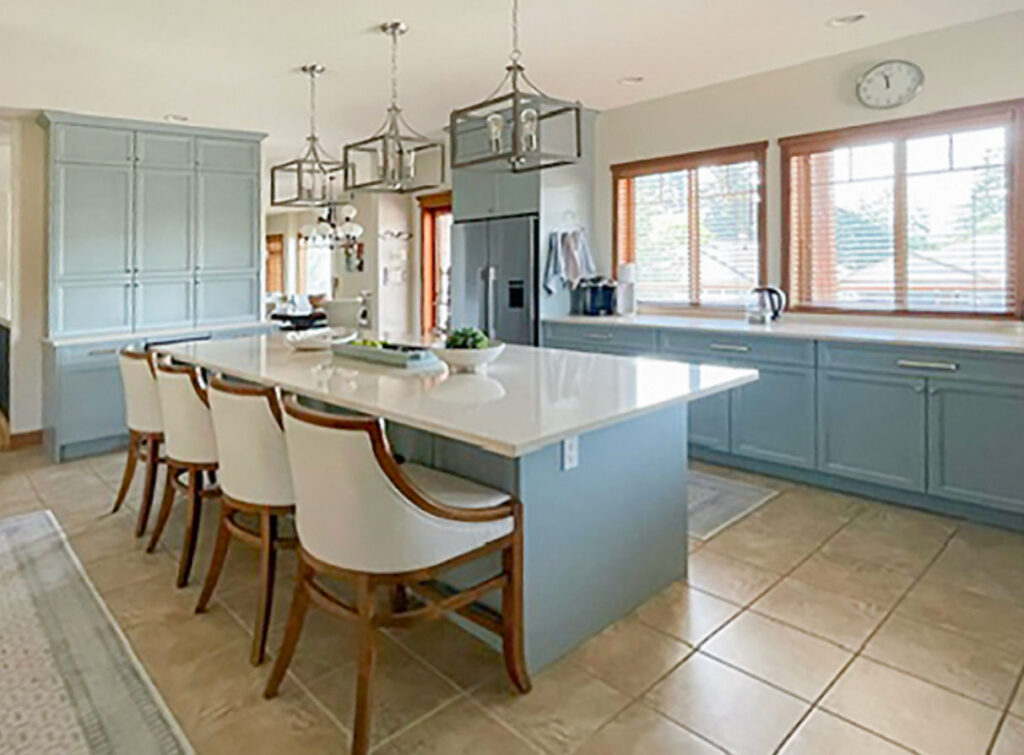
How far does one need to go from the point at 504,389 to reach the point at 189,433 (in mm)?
1368

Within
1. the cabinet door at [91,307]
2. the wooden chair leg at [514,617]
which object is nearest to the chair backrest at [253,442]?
the wooden chair leg at [514,617]

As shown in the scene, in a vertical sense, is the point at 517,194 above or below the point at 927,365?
above

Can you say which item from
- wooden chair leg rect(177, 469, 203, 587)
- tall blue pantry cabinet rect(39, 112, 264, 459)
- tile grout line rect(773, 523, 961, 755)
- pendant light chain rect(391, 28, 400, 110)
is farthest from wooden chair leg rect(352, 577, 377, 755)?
tall blue pantry cabinet rect(39, 112, 264, 459)

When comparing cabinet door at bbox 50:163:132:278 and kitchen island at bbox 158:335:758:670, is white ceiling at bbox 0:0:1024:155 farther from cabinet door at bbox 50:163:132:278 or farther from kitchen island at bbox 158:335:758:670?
kitchen island at bbox 158:335:758:670

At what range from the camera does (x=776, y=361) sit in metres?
4.11

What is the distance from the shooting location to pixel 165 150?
18.0ft

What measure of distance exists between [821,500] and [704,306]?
1.86 metres

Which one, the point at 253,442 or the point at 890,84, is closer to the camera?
the point at 253,442

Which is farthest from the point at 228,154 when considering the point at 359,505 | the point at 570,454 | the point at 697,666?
the point at 697,666

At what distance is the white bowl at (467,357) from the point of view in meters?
2.76

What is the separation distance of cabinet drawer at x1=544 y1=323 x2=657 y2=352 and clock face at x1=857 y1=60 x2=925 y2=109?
1914 mm

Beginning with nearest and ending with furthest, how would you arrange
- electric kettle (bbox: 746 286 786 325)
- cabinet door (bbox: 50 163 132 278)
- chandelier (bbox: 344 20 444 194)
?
chandelier (bbox: 344 20 444 194)
electric kettle (bbox: 746 286 786 325)
cabinet door (bbox: 50 163 132 278)

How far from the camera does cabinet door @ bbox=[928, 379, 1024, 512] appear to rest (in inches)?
129

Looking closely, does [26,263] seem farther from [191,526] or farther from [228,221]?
[191,526]
